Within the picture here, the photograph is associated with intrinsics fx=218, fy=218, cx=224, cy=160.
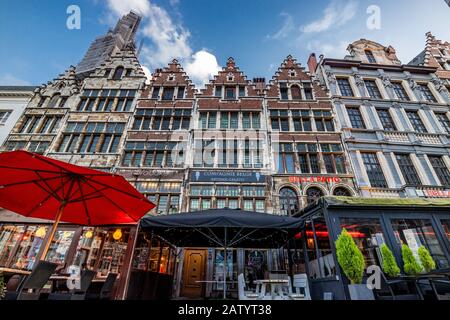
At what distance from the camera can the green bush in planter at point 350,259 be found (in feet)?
16.7

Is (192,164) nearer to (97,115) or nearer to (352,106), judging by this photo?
(97,115)

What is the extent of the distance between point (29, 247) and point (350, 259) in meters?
11.2

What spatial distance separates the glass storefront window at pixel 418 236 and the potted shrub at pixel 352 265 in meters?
2.01

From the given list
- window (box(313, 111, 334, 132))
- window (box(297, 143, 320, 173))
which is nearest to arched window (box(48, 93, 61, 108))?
window (box(297, 143, 320, 173))

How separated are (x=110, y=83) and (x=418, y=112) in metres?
21.7

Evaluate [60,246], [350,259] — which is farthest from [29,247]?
[350,259]

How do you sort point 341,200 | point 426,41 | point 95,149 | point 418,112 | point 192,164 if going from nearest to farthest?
1. point 341,200
2. point 192,164
3. point 95,149
4. point 418,112
5. point 426,41

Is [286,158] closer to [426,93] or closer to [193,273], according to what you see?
[193,273]

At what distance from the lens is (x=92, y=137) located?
1394cm

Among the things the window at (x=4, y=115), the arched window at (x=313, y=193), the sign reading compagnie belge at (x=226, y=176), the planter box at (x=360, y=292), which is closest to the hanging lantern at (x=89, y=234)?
the sign reading compagnie belge at (x=226, y=176)

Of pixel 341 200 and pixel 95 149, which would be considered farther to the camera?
pixel 95 149

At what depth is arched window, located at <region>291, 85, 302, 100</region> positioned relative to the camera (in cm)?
1543

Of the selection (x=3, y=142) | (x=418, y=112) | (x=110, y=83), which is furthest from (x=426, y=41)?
(x=3, y=142)

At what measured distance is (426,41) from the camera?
62.0 feet
